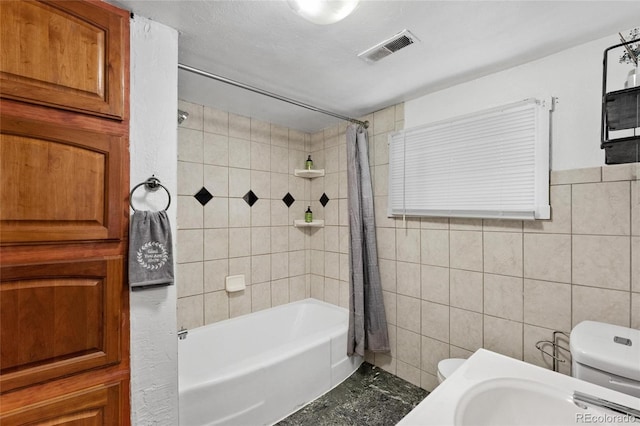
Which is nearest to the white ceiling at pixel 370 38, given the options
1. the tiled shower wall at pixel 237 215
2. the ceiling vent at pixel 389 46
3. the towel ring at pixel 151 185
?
the ceiling vent at pixel 389 46

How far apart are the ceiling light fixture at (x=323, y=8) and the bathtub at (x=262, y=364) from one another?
74.8 inches

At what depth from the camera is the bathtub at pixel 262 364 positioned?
5.49 ft

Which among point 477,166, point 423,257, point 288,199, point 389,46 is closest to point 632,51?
point 477,166

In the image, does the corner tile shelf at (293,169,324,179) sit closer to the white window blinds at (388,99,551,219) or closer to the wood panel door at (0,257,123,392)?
the white window blinds at (388,99,551,219)

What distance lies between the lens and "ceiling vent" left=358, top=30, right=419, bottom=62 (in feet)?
4.77

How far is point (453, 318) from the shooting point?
6.85 feet

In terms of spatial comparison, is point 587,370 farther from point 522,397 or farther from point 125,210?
point 125,210

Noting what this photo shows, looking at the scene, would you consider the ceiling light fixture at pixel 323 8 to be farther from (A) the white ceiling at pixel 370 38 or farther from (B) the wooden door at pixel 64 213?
(B) the wooden door at pixel 64 213

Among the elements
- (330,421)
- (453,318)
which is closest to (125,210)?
(330,421)

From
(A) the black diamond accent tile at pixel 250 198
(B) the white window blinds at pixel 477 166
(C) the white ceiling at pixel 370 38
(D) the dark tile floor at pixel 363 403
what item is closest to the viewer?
(C) the white ceiling at pixel 370 38

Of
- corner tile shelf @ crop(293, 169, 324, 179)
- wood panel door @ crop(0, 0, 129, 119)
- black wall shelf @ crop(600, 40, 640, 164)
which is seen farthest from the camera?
corner tile shelf @ crop(293, 169, 324, 179)

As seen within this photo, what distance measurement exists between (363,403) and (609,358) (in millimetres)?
1533

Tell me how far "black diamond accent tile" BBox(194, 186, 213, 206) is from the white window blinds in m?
1.54

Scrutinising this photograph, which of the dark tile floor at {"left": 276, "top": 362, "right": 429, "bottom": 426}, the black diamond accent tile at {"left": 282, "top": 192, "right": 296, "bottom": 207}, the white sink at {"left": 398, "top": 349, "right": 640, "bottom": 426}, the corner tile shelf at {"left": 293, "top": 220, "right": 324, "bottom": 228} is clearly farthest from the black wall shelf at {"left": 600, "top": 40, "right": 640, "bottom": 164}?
the black diamond accent tile at {"left": 282, "top": 192, "right": 296, "bottom": 207}
